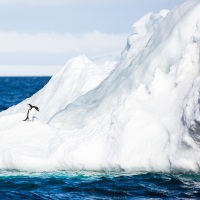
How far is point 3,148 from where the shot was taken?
509 inches

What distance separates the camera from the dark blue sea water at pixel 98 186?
9.74 meters

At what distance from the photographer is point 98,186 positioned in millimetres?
10352

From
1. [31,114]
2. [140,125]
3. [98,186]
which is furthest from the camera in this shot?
[31,114]

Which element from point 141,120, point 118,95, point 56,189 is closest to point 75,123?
point 118,95

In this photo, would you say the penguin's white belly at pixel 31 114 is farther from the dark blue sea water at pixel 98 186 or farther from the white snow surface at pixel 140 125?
the dark blue sea water at pixel 98 186

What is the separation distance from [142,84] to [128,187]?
430cm

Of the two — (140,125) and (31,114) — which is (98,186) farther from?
(31,114)

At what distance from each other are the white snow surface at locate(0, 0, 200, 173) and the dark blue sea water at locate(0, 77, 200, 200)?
402 mm

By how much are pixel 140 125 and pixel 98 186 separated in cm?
220

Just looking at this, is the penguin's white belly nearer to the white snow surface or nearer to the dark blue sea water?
the white snow surface

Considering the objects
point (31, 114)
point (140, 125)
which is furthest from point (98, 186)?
point (31, 114)

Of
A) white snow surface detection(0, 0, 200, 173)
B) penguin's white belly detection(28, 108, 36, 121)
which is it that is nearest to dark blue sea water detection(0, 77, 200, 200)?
white snow surface detection(0, 0, 200, 173)

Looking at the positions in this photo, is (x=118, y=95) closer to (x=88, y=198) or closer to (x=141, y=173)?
(x=141, y=173)

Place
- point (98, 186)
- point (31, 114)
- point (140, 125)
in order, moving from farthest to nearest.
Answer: point (31, 114), point (140, 125), point (98, 186)
